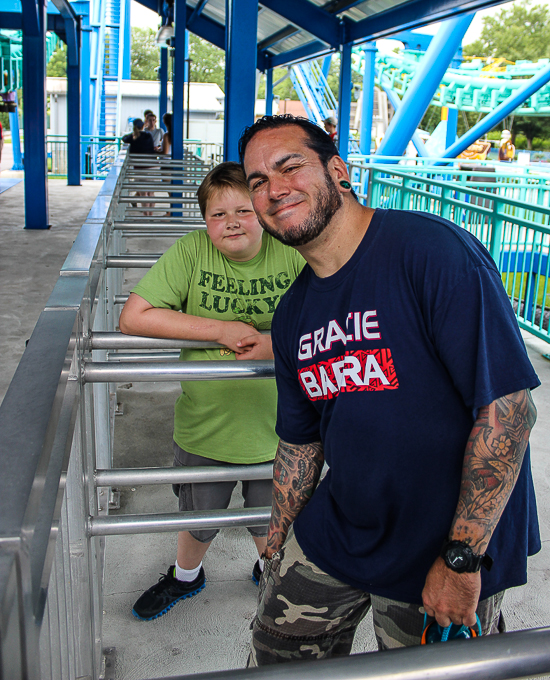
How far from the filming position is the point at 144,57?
8588 centimetres

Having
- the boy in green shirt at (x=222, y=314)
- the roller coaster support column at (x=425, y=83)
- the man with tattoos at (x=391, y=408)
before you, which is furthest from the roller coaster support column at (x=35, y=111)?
the man with tattoos at (x=391, y=408)

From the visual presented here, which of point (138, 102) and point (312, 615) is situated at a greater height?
point (138, 102)

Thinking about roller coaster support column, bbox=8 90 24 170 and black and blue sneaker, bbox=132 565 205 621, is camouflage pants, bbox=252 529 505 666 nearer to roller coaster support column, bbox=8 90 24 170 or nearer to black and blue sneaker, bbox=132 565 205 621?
black and blue sneaker, bbox=132 565 205 621

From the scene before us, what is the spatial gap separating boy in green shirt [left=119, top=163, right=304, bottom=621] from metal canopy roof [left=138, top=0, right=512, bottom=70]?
16.3 ft

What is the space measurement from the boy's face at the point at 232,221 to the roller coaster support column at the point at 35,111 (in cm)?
942

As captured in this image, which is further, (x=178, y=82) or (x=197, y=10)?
(x=197, y=10)

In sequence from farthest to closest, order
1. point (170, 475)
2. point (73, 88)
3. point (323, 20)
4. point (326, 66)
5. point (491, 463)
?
1. point (326, 66)
2. point (73, 88)
3. point (323, 20)
4. point (170, 475)
5. point (491, 463)

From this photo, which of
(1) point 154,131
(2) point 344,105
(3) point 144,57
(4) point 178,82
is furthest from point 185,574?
(3) point 144,57

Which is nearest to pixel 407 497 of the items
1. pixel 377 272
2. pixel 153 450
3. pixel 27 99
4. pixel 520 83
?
pixel 377 272

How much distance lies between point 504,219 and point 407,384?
610 centimetres

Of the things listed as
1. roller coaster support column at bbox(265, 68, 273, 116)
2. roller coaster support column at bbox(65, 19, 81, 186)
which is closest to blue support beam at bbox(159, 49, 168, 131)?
roller coaster support column at bbox(65, 19, 81, 186)

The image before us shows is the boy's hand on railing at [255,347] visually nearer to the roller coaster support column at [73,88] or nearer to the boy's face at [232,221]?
the boy's face at [232,221]

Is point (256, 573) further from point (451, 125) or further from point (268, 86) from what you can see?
point (451, 125)

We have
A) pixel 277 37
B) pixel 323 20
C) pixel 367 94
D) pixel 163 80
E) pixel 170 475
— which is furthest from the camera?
pixel 367 94
